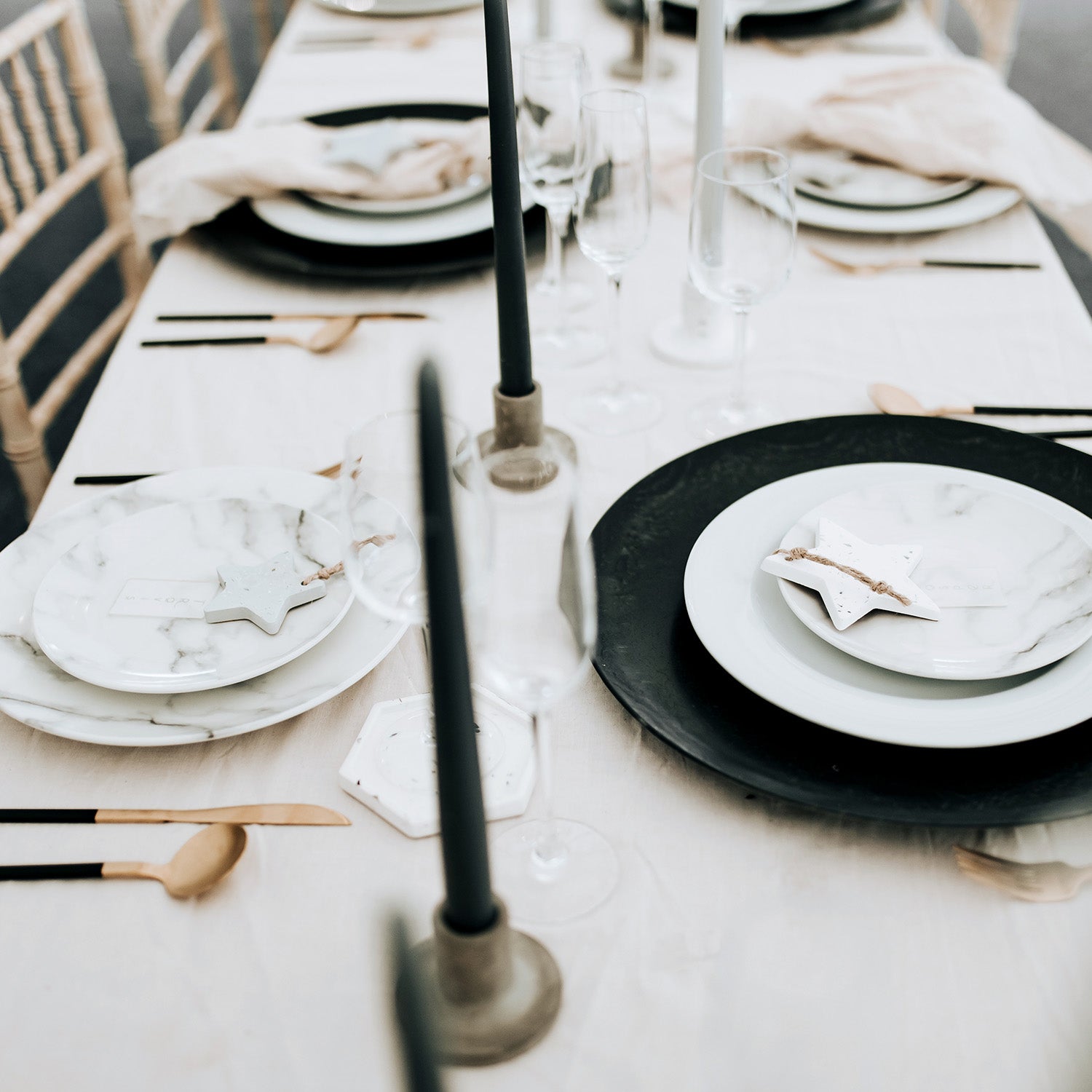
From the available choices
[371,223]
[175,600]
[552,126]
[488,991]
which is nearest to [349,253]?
[371,223]

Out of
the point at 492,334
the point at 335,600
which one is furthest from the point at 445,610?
the point at 492,334

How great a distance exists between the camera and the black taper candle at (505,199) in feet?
Result: 2.64

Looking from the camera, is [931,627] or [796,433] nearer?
[931,627]

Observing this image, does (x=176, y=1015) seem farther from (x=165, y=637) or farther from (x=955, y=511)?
(x=955, y=511)

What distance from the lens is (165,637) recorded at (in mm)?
755

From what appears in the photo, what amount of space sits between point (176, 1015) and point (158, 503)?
0.44 metres

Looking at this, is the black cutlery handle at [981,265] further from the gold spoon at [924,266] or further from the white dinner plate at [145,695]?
the white dinner plate at [145,695]

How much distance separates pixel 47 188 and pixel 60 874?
1225 mm

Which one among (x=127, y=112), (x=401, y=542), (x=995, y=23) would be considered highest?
(x=401, y=542)

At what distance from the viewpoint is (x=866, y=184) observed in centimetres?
131

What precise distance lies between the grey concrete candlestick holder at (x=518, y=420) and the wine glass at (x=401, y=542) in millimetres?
153

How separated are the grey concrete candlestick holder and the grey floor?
1.37m

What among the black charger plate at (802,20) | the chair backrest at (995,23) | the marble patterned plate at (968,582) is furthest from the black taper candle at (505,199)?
the chair backrest at (995,23)

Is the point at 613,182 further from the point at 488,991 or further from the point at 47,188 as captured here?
the point at 47,188
